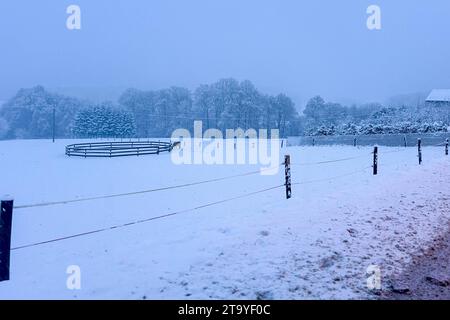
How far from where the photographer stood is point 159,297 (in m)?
4.50

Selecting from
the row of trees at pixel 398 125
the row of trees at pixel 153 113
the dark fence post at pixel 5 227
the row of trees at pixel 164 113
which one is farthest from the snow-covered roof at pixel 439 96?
the dark fence post at pixel 5 227

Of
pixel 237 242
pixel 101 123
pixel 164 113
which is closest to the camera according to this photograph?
pixel 237 242

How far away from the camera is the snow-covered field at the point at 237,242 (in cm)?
484

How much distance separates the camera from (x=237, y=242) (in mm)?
6496

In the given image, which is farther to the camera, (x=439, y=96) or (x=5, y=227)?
(x=439, y=96)

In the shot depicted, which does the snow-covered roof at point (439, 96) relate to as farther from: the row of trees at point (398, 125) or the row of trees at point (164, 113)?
the row of trees at point (164, 113)

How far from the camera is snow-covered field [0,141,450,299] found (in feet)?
15.9

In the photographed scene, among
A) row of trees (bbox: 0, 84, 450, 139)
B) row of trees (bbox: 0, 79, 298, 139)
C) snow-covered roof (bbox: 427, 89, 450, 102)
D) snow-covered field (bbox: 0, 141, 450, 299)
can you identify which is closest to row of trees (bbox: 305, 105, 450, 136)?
snow-covered roof (bbox: 427, 89, 450, 102)

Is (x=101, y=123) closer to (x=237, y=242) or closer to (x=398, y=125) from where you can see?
(x=398, y=125)

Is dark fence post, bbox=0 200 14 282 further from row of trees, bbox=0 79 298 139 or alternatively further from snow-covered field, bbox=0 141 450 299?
row of trees, bbox=0 79 298 139

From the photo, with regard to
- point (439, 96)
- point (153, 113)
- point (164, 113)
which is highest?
point (153, 113)

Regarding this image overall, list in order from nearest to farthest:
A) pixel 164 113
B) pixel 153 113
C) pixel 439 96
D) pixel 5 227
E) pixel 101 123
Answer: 1. pixel 5 227
2. pixel 439 96
3. pixel 101 123
4. pixel 164 113
5. pixel 153 113

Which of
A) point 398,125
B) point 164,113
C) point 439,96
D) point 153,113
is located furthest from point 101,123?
point 439,96

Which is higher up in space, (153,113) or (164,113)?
(153,113)
